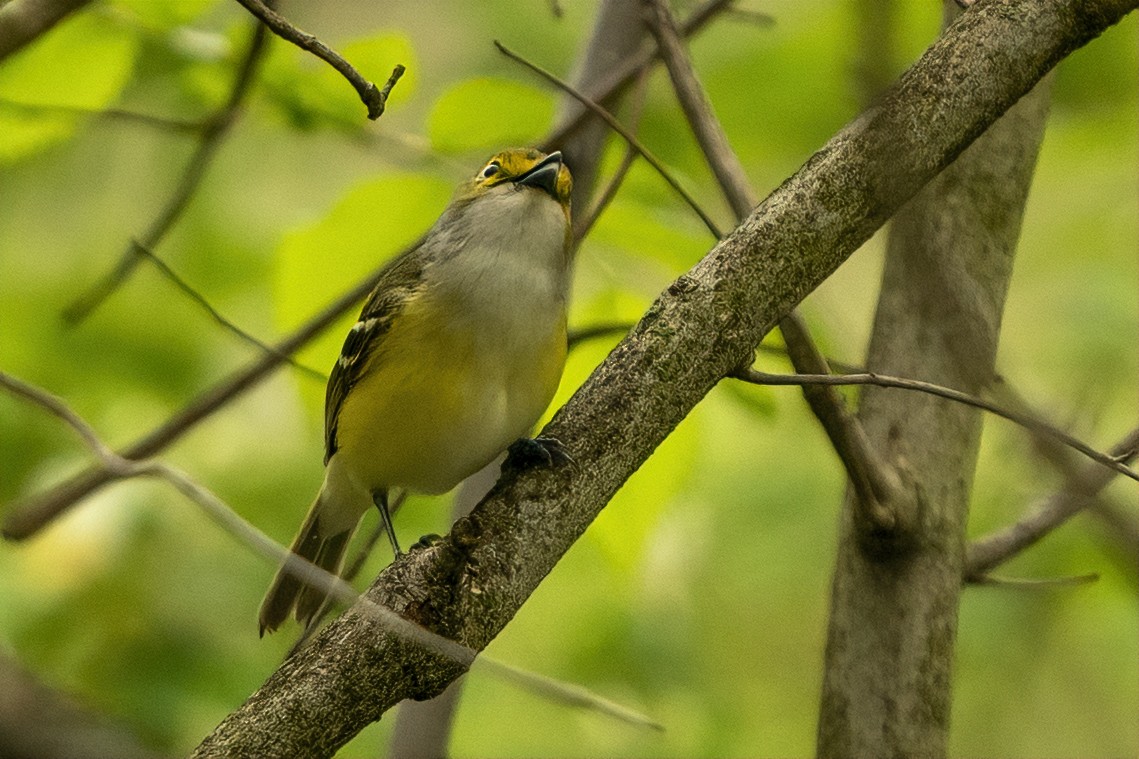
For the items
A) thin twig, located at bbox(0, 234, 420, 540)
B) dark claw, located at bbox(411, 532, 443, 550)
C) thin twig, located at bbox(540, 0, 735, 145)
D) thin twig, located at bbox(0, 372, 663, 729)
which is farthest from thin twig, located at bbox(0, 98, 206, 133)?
dark claw, located at bbox(411, 532, 443, 550)

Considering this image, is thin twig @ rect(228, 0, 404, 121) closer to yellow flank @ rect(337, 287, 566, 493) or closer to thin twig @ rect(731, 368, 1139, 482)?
thin twig @ rect(731, 368, 1139, 482)

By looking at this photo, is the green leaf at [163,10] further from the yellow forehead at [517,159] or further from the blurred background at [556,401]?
the yellow forehead at [517,159]

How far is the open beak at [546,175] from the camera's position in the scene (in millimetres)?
3482

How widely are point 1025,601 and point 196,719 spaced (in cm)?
288

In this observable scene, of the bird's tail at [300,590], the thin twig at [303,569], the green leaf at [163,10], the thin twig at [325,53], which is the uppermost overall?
the green leaf at [163,10]

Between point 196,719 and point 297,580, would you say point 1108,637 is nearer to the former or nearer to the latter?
point 297,580

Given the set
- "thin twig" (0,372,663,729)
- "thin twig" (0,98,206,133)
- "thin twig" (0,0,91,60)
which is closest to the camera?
"thin twig" (0,372,663,729)

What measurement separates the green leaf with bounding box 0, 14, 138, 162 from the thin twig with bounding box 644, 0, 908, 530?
4.61ft

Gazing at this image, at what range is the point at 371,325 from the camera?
351 centimetres

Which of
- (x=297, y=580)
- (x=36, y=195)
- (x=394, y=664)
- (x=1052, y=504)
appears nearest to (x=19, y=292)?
(x=36, y=195)

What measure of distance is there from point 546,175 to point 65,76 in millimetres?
1304

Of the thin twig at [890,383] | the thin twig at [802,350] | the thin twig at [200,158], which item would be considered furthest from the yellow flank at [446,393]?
the thin twig at [890,383]

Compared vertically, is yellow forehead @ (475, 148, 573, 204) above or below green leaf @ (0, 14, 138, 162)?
above

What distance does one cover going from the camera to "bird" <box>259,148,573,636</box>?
3.20 m
